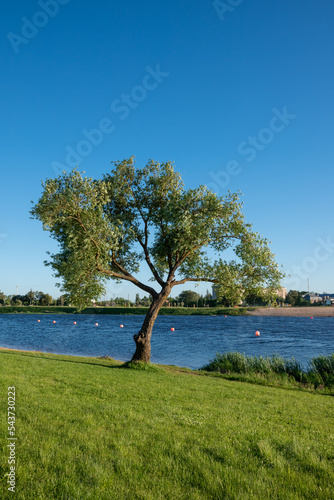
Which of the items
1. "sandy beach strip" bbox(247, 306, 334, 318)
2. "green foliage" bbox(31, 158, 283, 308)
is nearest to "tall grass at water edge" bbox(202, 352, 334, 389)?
"green foliage" bbox(31, 158, 283, 308)

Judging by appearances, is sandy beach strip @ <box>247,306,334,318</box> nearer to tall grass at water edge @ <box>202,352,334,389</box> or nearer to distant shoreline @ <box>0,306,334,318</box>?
distant shoreline @ <box>0,306,334,318</box>

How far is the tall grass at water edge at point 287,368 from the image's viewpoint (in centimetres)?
1955

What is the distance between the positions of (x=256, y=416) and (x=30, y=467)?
619 centimetres

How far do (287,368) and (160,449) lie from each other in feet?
58.6

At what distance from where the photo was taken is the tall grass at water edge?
19.5 metres

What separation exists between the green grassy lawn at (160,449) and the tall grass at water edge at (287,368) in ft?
34.3

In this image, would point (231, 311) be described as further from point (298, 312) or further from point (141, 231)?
point (141, 231)

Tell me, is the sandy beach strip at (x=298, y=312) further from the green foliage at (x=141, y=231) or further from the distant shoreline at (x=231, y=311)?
the green foliage at (x=141, y=231)

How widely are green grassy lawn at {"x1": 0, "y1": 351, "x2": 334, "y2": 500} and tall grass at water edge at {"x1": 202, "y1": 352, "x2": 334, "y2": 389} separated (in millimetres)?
10441

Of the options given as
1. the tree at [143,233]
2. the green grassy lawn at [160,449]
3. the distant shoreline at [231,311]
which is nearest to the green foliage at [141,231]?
the tree at [143,233]

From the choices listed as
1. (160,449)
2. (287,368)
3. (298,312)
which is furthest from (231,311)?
(160,449)

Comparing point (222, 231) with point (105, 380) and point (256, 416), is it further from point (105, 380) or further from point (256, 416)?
point (256, 416)

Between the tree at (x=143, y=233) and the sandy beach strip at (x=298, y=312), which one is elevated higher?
the tree at (x=143, y=233)

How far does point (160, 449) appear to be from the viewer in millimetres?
5641
